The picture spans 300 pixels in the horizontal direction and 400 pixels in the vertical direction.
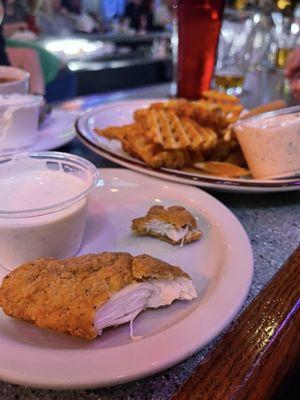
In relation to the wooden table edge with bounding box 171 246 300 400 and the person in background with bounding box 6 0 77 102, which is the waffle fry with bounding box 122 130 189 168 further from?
the person in background with bounding box 6 0 77 102

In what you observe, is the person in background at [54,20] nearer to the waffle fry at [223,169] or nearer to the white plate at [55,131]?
the white plate at [55,131]

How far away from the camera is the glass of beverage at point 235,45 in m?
1.77

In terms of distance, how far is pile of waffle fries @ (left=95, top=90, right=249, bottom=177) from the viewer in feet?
2.88

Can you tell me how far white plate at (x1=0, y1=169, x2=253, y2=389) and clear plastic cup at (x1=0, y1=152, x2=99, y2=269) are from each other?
4cm

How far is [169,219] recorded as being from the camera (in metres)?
0.68

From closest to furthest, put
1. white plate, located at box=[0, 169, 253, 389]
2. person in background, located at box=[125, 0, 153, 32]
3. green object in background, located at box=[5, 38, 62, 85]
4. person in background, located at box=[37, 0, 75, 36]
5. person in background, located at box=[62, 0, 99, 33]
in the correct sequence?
white plate, located at box=[0, 169, 253, 389] < green object in background, located at box=[5, 38, 62, 85] < person in background, located at box=[37, 0, 75, 36] < person in background, located at box=[62, 0, 99, 33] < person in background, located at box=[125, 0, 153, 32]

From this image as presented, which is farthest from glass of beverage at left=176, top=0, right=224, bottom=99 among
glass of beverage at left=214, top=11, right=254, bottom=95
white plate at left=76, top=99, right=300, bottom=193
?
white plate at left=76, top=99, right=300, bottom=193

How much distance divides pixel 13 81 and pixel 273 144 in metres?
0.62

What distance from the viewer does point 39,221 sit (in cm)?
59

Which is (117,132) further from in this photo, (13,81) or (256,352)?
(256,352)

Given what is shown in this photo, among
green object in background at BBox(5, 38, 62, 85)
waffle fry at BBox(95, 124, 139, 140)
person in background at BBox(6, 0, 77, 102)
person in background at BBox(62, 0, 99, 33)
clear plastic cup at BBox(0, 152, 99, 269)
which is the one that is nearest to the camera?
clear plastic cup at BBox(0, 152, 99, 269)

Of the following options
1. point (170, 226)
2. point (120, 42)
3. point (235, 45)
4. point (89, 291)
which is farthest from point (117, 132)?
point (120, 42)

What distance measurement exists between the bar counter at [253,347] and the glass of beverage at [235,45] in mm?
1103

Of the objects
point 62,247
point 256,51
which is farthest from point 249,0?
point 62,247
